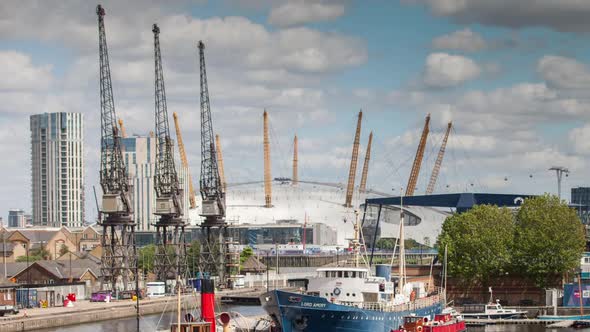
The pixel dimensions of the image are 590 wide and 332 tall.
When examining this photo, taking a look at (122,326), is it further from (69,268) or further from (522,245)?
(69,268)

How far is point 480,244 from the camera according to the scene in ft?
433

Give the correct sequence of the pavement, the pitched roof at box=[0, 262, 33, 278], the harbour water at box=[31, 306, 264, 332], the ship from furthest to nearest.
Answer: the pitched roof at box=[0, 262, 33, 278] < the pavement < the harbour water at box=[31, 306, 264, 332] < the ship

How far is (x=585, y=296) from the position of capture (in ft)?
387

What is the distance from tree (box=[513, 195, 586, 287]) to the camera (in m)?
129

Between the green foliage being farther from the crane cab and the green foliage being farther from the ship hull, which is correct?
the ship hull

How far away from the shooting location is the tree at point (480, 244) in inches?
5162

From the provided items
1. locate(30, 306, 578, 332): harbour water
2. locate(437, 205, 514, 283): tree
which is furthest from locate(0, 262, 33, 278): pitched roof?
locate(437, 205, 514, 283): tree

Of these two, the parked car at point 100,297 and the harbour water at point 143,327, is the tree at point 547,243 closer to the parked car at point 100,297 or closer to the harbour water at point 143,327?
the harbour water at point 143,327

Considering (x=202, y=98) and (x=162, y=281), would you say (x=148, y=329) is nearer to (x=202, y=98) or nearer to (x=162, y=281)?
(x=162, y=281)

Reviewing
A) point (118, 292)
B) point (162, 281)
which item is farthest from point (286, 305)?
point (162, 281)

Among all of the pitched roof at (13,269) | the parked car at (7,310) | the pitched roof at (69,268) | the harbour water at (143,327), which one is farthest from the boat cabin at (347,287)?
the pitched roof at (13,269)

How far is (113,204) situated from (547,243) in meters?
63.7

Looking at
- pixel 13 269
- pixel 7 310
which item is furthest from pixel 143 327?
pixel 13 269

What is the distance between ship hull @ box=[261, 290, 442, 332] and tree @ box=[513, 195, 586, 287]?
52711 millimetres
